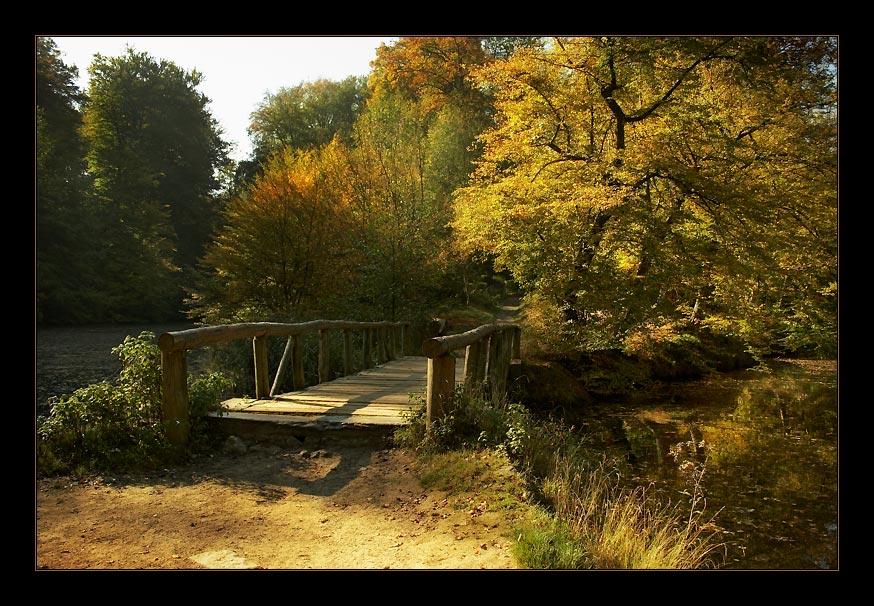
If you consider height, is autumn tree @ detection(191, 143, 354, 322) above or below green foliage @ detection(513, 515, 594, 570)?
above

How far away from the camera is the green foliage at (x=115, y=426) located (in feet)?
18.3

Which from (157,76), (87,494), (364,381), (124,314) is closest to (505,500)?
(87,494)

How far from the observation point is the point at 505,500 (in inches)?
183

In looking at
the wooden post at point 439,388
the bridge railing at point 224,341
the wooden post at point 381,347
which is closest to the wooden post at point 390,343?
the wooden post at point 381,347

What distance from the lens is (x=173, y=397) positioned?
596 centimetres

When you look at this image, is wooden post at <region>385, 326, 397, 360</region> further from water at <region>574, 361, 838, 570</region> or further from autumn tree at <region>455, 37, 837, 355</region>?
water at <region>574, 361, 838, 570</region>

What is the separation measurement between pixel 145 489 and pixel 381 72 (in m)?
28.8

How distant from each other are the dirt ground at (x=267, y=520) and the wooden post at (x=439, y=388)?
1.70ft

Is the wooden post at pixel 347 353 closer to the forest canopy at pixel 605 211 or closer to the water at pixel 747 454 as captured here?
the forest canopy at pixel 605 211

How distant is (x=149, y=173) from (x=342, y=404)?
31.5 m

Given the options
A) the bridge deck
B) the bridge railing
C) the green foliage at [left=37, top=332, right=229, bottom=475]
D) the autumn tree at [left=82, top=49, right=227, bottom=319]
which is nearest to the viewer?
the green foliage at [left=37, top=332, right=229, bottom=475]

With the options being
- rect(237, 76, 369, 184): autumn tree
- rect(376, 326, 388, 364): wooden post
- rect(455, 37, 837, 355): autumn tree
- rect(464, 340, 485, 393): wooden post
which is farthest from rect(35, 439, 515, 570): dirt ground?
rect(237, 76, 369, 184): autumn tree

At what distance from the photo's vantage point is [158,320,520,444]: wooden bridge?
600cm

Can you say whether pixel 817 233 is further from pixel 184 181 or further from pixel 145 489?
pixel 184 181
